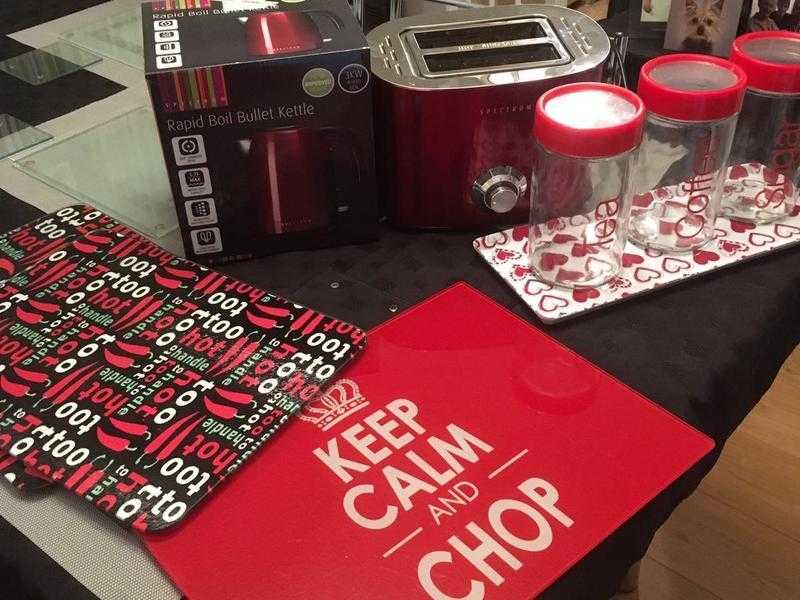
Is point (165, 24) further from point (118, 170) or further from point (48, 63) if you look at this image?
point (48, 63)

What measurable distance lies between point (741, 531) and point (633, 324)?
0.75m

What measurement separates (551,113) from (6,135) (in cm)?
72

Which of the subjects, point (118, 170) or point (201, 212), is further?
point (118, 170)

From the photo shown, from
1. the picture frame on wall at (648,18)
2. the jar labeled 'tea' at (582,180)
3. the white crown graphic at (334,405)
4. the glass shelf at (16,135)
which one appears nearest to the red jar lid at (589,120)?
the jar labeled 'tea' at (582,180)

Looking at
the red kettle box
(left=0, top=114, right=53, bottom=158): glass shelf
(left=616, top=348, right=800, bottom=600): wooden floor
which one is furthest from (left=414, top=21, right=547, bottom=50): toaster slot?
(left=616, top=348, right=800, bottom=600): wooden floor

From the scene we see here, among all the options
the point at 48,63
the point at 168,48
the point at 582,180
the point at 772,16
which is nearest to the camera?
the point at 168,48

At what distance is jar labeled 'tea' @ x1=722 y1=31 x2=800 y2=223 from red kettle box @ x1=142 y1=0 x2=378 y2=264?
1.16 feet

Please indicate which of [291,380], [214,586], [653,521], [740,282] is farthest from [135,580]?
[740,282]

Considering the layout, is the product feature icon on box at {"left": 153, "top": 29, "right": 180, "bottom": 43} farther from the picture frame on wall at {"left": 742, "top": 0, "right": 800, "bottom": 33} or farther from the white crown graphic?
the picture frame on wall at {"left": 742, "top": 0, "right": 800, "bottom": 33}

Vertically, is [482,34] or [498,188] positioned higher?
[482,34]

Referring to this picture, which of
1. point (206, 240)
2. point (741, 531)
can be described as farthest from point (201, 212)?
point (741, 531)

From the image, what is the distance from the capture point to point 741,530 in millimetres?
1280

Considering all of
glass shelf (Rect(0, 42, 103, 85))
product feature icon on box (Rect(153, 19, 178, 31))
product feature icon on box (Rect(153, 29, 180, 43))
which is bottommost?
glass shelf (Rect(0, 42, 103, 85))

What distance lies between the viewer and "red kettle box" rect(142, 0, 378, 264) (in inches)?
26.5
